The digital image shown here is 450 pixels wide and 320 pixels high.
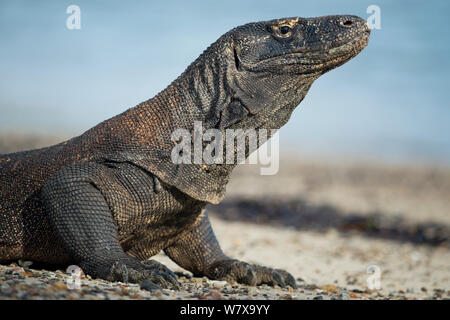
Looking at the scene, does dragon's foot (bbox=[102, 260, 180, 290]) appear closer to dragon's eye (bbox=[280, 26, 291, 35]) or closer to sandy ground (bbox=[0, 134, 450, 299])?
sandy ground (bbox=[0, 134, 450, 299])

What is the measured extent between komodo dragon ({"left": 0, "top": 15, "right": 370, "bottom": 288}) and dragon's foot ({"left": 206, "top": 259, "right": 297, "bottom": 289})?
1222mm

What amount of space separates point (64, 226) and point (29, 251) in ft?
3.29

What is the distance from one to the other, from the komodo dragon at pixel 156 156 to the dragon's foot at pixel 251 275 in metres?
1.22

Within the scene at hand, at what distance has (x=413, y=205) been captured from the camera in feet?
72.5

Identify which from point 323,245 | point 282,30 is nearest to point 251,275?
point 282,30

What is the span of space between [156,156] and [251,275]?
2223mm

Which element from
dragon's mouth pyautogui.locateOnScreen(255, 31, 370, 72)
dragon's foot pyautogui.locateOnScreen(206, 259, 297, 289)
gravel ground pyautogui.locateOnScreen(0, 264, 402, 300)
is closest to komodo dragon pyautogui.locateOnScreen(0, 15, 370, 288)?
dragon's mouth pyautogui.locateOnScreen(255, 31, 370, 72)

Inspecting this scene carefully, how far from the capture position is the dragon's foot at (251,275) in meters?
7.56

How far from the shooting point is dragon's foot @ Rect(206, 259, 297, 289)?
24.8 ft

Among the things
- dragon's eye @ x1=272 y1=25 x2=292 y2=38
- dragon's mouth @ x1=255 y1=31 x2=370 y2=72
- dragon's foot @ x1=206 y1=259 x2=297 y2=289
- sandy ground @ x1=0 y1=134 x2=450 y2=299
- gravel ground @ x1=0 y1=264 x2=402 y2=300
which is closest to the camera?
gravel ground @ x1=0 y1=264 x2=402 y2=300

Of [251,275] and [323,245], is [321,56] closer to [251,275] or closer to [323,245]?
[251,275]

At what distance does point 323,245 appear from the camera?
14.4 m
